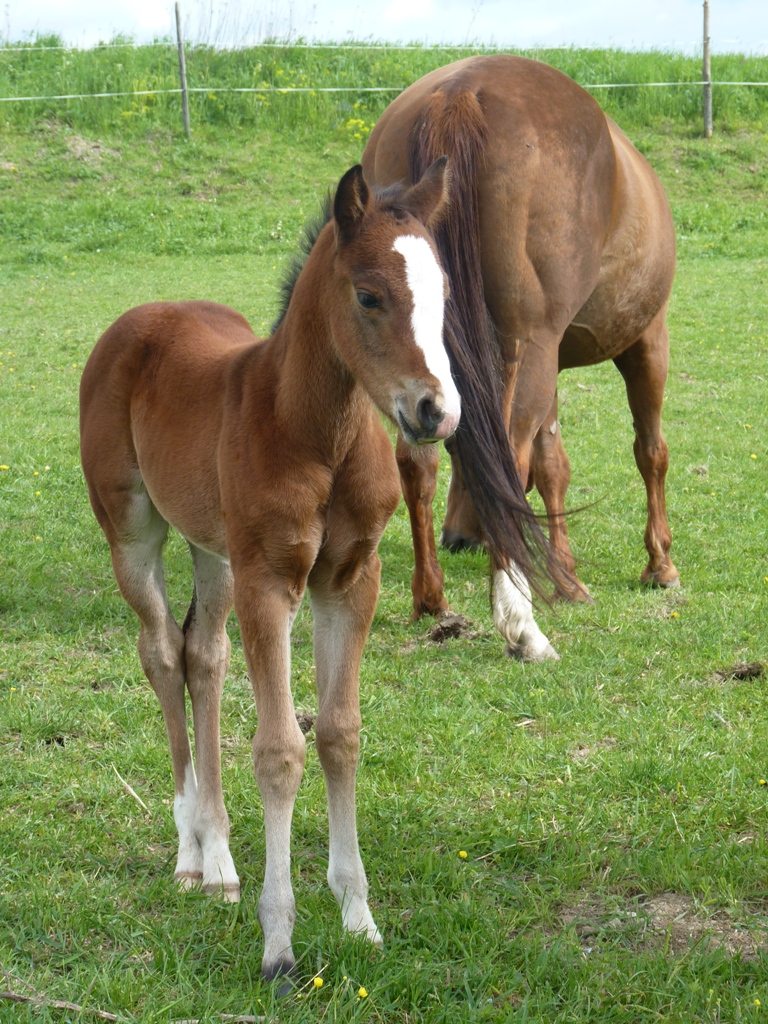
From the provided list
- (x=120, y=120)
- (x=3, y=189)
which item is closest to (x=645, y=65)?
(x=120, y=120)

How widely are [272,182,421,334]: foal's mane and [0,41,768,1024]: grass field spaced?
1551 millimetres

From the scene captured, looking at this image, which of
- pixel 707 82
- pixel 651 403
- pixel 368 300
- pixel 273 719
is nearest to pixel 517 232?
pixel 651 403

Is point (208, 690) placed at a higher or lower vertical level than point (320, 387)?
lower

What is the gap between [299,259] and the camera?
2902 millimetres

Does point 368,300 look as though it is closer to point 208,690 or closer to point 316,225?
point 316,225

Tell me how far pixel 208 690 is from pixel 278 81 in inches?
712

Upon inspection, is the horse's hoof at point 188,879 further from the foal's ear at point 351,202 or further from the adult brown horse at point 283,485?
the foal's ear at point 351,202

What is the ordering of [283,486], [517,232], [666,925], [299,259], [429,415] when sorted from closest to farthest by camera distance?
[429,415], [283,486], [666,925], [299,259], [517,232]

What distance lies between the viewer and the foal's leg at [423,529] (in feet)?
15.5

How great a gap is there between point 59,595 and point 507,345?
2384mm

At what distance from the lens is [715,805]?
3129 millimetres

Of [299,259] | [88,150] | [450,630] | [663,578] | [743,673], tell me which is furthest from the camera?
[88,150]

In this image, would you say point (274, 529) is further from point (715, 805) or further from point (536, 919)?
point (715, 805)

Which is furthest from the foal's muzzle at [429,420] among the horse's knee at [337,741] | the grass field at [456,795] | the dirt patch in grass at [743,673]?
the dirt patch in grass at [743,673]
